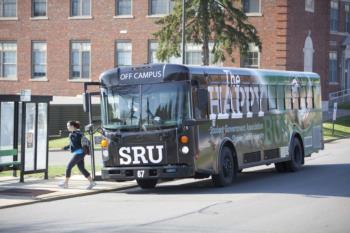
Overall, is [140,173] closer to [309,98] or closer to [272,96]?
[272,96]

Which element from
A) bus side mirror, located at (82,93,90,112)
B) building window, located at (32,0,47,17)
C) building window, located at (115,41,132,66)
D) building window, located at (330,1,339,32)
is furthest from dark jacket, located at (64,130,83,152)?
building window, located at (330,1,339,32)

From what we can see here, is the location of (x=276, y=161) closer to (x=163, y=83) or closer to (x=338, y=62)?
(x=163, y=83)

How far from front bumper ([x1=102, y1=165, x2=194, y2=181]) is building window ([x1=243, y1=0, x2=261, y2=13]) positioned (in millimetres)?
29808

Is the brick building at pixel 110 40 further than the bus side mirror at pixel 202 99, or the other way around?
the brick building at pixel 110 40

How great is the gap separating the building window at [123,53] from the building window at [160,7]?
102 inches

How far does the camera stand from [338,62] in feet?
178

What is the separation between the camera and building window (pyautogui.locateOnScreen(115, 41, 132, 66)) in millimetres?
49031

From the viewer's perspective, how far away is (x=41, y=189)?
1795 cm

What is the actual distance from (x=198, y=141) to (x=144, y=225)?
17.3ft

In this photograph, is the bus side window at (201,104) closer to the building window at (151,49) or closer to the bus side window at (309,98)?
the bus side window at (309,98)

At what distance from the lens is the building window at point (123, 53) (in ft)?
161

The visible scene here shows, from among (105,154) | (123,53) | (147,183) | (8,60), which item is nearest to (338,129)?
(123,53)

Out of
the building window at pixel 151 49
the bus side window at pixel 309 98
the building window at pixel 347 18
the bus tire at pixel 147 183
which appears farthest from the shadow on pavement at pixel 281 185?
the building window at pixel 347 18

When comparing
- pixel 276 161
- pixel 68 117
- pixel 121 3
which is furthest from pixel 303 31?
pixel 276 161
